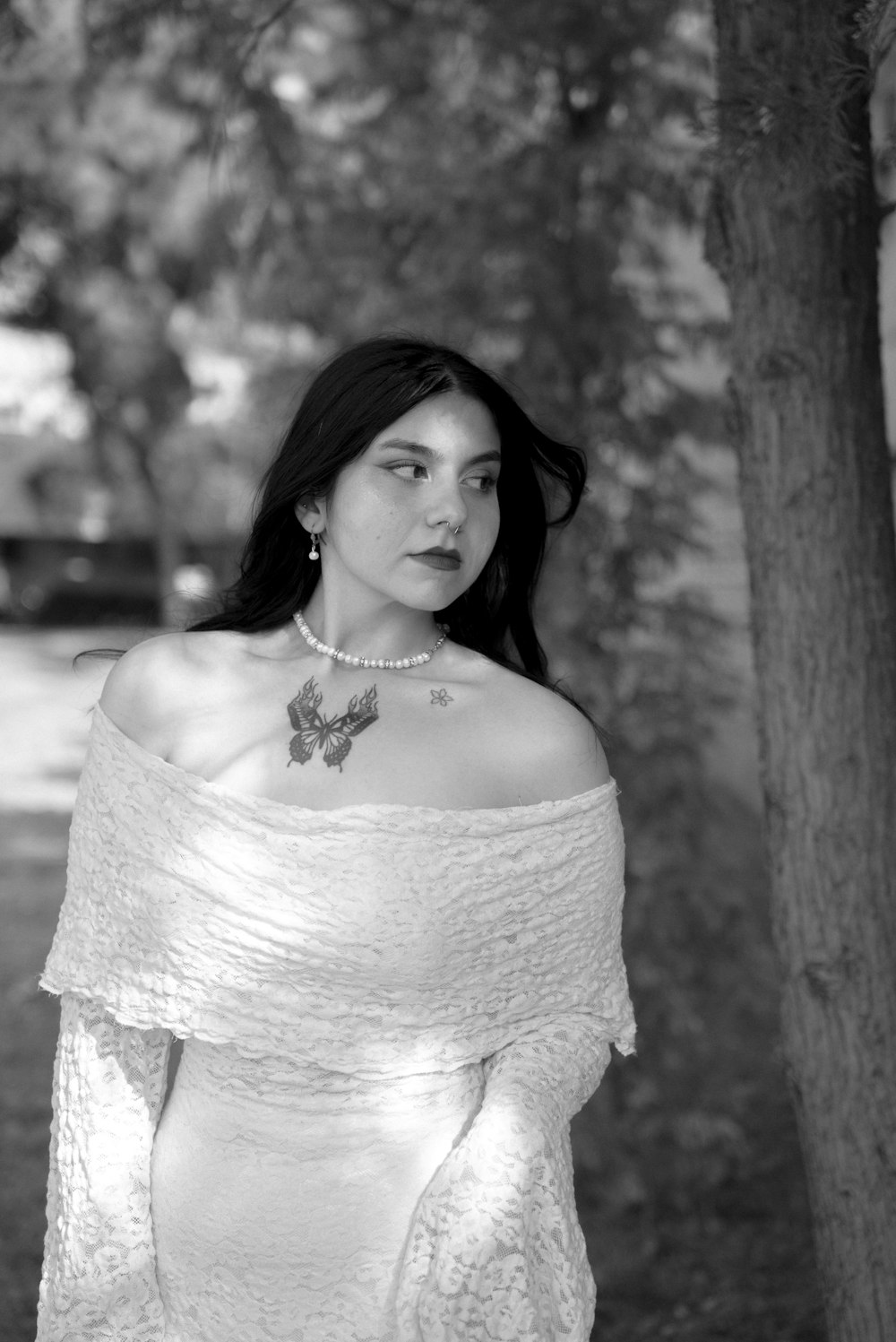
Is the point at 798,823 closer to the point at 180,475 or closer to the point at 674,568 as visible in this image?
the point at 674,568

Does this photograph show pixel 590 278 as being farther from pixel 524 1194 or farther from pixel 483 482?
pixel 524 1194

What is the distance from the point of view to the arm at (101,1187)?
6.44ft

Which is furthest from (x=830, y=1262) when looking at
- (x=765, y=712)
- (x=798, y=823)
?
(x=765, y=712)

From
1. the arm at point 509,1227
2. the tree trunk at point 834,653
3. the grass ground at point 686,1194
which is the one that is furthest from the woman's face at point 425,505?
the grass ground at point 686,1194

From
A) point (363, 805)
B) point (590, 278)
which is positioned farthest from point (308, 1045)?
point (590, 278)

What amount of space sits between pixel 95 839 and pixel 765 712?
1.09 meters

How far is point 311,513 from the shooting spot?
222 cm

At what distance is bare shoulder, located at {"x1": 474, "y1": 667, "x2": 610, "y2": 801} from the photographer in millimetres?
1997

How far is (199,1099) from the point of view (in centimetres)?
200

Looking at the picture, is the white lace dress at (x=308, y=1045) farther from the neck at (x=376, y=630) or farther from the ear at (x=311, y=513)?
the ear at (x=311, y=513)

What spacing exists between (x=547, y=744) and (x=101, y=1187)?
0.88m

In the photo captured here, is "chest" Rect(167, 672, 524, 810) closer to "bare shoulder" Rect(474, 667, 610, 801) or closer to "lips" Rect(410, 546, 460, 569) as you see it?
"bare shoulder" Rect(474, 667, 610, 801)

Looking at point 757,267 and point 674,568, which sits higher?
point 757,267

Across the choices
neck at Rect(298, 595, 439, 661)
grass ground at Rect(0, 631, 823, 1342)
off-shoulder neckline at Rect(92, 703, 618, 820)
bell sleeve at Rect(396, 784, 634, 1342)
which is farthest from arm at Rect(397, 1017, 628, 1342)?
grass ground at Rect(0, 631, 823, 1342)
